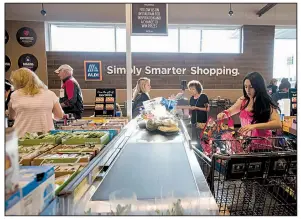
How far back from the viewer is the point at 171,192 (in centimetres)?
114

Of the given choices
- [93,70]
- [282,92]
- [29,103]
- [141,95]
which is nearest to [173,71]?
[93,70]

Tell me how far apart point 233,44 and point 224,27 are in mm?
605

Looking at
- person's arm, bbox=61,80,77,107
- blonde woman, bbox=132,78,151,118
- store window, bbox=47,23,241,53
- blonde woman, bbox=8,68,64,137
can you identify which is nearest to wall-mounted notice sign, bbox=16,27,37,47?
store window, bbox=47,23,241,53

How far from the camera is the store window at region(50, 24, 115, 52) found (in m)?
7.81

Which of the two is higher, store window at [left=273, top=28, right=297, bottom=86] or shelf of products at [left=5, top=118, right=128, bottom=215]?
store window at [left=273, top=28, right=297, bottom=86]

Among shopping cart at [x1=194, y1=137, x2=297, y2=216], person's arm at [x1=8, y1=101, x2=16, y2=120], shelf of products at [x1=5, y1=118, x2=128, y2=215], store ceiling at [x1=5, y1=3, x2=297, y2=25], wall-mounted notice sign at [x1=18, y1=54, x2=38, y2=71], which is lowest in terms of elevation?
shopping cart at [x1=194, y1=137, x2=297, y2=216]

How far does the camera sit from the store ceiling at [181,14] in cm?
747

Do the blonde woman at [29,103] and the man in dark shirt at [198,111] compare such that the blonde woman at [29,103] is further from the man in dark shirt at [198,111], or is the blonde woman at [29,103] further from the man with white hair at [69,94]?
the man in dark shirt at [198,111]

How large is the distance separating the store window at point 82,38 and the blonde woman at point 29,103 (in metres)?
5.58

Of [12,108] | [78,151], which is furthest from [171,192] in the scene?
[12,108]

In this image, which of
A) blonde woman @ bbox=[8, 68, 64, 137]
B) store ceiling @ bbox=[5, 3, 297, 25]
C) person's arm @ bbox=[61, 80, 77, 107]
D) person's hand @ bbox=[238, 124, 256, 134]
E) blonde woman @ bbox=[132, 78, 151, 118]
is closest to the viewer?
person's hand @ bbox=[238, 124, 256, 134]

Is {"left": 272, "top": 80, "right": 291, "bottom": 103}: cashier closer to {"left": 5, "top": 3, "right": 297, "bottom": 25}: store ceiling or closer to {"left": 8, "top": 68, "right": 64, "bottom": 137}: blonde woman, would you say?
{"left": 5, "top": 3, "right": 297, "bottom": 25}: store ceiling

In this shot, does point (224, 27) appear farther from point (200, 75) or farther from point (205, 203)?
point (205, 203)

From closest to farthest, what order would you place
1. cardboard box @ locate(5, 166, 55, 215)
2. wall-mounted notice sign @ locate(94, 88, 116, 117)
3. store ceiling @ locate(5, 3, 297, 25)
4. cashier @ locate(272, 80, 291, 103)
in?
cardboard box @ locate(5, 166, 55, 215), wall-mounted notice sign @ locate(94, 88, 116, 117), cashier @ locate(272, 80, 291, 103), store ceiling @ locate(5, 3, 297, 25)
